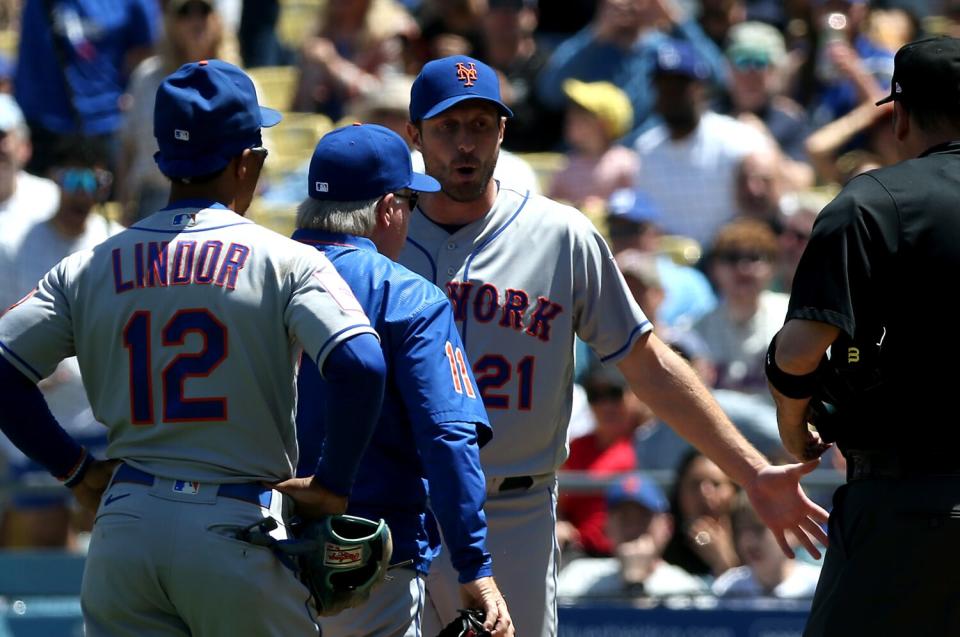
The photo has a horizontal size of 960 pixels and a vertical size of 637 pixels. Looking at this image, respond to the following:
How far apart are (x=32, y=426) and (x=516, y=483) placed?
1524 mm

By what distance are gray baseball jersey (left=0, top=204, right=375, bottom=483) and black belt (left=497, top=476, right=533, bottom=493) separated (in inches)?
44.9

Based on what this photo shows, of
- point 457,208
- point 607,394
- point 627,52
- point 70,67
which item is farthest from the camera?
point 627,52

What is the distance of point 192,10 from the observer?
8969 millimetres

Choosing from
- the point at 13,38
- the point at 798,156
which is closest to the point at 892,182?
the point at 798,156

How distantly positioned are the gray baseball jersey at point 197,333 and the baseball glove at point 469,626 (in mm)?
554

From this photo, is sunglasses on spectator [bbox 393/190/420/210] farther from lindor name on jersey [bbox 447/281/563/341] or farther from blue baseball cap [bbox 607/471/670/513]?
blue baseball cap [bbox 607/471/670/513]

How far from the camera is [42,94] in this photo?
33.2ft

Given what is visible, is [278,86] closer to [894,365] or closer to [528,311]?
[528,311]

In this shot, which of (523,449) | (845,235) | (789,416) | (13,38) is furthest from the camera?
(13,38)

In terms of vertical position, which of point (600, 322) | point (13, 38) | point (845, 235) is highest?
point (845, 235)

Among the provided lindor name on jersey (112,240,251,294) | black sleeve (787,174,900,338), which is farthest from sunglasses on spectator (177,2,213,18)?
black sleeve (787,174,900,338)

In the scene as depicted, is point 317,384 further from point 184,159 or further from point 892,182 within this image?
point 892,182

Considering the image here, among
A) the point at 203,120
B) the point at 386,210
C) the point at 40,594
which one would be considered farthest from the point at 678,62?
the point at 203,120

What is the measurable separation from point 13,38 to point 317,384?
9.93 meters
